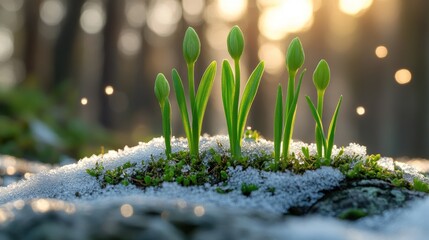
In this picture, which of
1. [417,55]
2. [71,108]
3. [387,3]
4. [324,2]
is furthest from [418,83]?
[324,2]

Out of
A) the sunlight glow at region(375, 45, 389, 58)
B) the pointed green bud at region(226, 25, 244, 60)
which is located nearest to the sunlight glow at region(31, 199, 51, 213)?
the pointed green bud at region(226, 25, 244, 60)

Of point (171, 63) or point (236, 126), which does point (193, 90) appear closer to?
point (236, 126)

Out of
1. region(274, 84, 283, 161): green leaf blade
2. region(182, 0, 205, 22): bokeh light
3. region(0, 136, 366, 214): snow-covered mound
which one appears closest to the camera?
region(0, 136, 366, 214): snow-covered mound

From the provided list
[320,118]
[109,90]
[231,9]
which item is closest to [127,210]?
[320,118]

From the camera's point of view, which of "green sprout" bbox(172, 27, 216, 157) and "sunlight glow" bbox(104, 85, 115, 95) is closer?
"green sprout" bbox(172, 27, 216, 157)

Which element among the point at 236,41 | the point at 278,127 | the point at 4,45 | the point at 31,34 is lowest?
the point at 278,127

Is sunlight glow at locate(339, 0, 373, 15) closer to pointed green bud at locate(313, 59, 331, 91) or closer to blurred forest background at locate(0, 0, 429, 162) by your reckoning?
blurred forest background at locate(0, 0, 429, 162)

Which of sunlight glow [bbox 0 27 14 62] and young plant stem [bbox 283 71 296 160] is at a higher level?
sunlight glow [bbox 0 27 14 62]

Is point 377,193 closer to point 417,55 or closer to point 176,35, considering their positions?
point 417,55
